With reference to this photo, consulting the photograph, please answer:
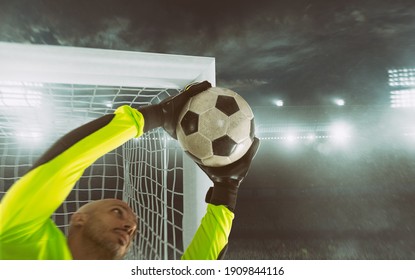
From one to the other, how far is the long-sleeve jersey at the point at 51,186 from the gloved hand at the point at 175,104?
80mm

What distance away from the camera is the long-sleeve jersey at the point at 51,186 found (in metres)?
0.44

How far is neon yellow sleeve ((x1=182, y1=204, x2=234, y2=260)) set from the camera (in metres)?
0.70

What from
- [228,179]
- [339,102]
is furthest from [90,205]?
[339,102]

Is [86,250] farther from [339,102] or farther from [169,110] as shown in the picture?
[339,102]

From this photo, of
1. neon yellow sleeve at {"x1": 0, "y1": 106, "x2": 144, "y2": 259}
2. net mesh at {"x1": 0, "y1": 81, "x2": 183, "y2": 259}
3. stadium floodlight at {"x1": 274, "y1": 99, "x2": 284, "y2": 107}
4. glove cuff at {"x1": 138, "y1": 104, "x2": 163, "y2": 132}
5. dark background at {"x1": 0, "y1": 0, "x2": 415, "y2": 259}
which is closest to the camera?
neon yellow sleeve at {"x1": 0, "y1": 106, "x2": 144, "y2": 259}

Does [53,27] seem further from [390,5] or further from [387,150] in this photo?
[387,150]

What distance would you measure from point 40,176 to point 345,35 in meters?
6.18

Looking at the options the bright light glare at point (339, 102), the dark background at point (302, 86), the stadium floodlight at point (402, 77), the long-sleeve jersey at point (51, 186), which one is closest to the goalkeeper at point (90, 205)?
the long-sleeve jersey at point (51, 186)

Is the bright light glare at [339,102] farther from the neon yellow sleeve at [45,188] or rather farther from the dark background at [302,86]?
the neon yellow sleeve at [45,188]

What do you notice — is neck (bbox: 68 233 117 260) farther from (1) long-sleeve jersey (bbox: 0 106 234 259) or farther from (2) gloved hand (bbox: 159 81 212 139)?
(2) gloved hand (bbox: 159 81 212 139)

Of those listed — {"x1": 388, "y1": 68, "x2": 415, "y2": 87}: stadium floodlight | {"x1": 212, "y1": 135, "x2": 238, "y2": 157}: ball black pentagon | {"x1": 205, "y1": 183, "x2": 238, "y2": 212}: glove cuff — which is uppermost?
{"x1": 388, "y1": 68, "x2": 415, "y2": 87}: stadium floodlight

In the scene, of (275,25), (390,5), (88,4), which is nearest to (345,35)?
(390,5)

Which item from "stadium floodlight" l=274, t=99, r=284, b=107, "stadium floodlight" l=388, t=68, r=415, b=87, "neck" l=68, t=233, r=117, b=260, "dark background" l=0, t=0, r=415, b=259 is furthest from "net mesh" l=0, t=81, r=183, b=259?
"stadium floodlight" l=388, t=68, r=415, b=87

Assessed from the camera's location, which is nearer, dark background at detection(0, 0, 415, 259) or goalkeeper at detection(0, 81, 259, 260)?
goalkeeper at detection(0, 81, 259, 260)
